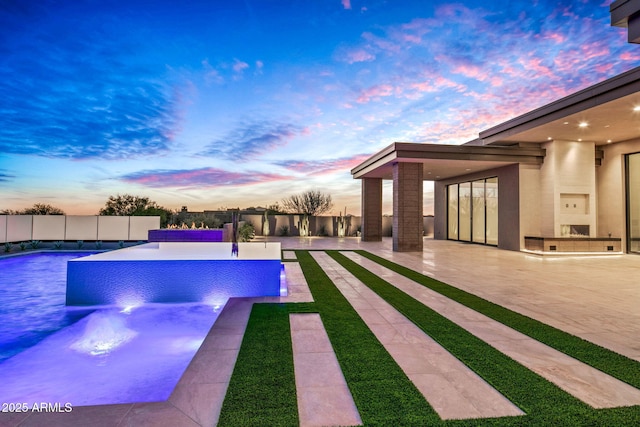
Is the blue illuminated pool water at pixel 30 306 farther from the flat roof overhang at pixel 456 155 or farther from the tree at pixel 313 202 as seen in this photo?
the tree at pixel 313 202

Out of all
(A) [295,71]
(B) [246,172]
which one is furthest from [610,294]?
(B) [246,172]

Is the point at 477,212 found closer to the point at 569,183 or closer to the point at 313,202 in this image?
the point at 569,183

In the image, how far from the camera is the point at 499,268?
8.07m

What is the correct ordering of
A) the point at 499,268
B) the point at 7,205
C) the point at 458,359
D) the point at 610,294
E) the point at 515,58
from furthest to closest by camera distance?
the point at 7,205 < the point at 515,58 < the point at 499,268 < the point at 610,294 < the point at 458,359

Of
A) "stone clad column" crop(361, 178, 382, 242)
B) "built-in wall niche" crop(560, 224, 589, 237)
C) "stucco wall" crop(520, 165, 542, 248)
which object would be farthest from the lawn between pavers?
"stone clad column" crop(361, 178, 382, 242)

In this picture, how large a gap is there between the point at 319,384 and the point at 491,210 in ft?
47.5

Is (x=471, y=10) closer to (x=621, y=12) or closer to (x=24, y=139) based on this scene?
(x=621, y=12)

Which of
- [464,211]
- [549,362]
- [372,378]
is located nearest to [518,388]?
[549,362]

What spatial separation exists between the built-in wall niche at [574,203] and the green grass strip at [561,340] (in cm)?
931

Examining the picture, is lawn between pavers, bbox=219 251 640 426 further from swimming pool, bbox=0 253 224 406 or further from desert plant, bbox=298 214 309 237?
desert plant, bbox=298 214 309 237

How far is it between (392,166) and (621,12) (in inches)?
356

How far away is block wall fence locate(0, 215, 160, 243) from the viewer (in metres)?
12.9

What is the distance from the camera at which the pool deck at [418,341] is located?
192 centimetres

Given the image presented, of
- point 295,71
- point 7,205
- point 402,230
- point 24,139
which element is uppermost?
point 295,71
